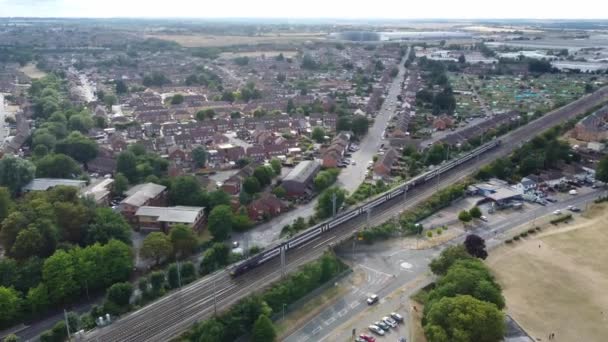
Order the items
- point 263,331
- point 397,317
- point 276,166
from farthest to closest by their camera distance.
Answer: point 276,166, point 397,317, point 263,331

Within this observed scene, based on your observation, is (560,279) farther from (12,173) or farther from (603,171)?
(12,173)

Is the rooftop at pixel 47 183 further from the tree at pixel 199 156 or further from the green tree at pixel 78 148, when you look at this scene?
the tree at pixel 199 156

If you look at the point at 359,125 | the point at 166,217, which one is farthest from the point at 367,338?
the point at 359,125

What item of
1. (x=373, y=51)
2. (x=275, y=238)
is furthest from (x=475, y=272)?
(x=373, y=51)

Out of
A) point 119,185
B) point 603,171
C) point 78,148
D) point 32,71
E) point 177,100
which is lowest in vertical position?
point 119,185

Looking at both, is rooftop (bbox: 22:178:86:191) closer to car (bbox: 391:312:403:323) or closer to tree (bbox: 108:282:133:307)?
tree (bbox: 108:282:133:307)

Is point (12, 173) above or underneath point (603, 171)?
above

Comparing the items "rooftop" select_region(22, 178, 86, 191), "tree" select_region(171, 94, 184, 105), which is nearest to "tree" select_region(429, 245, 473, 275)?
"rooftop" select_region(22, 178, 86, 191)
